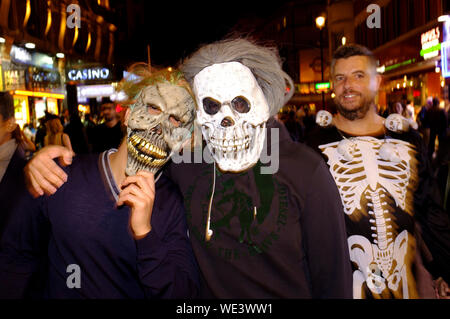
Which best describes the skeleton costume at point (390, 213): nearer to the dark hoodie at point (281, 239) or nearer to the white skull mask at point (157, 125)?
the dark hoodie at point (281, 239)

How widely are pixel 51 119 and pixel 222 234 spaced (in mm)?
6090

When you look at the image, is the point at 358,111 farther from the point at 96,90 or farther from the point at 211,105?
the point at 96,90

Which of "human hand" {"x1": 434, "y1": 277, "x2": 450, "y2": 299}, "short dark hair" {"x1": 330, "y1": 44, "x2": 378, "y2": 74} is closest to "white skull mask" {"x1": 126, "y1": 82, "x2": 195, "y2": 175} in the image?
"short dark hair" {"x1": 330, "y1": 44, "x2": 378, "y2": 74}

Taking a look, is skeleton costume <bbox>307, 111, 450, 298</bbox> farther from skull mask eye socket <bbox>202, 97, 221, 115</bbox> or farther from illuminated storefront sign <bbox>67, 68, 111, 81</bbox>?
illuminated storefront sign <bbox>67, 68, 111, 81</bbox>

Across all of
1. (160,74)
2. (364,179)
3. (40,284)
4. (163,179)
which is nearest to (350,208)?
(364,179)

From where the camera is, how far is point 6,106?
3527 mm

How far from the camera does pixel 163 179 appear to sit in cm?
200

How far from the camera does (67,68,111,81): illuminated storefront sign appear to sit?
32.5ft

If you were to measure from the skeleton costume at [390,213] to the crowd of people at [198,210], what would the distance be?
0.05ft

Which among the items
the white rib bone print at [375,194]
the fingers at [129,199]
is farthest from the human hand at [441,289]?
the fingers at [129,199]

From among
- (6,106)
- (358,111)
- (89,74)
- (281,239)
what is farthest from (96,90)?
(281,239)

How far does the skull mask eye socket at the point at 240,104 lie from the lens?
2.06 metres

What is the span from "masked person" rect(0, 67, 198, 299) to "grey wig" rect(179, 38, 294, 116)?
0.44 feet
